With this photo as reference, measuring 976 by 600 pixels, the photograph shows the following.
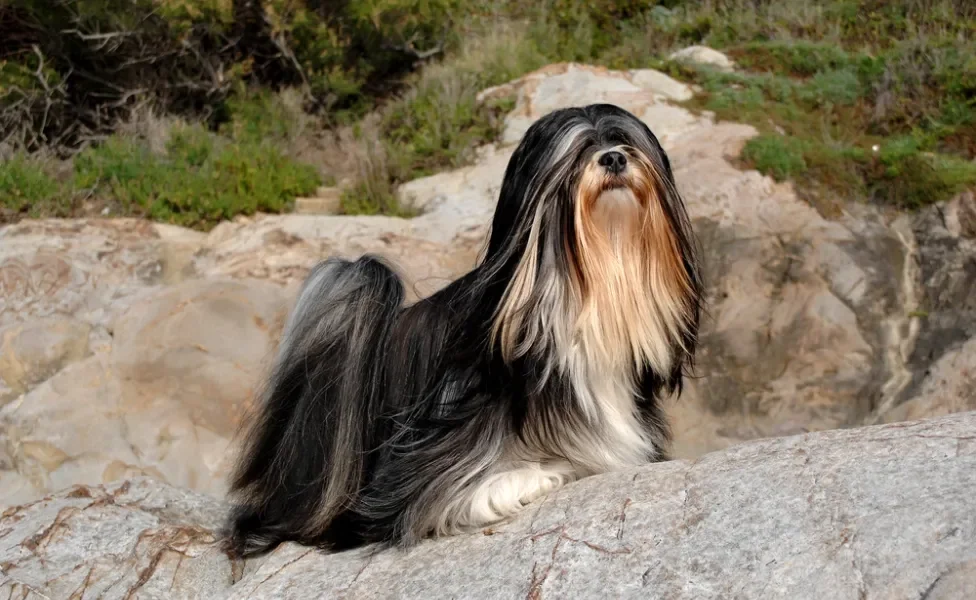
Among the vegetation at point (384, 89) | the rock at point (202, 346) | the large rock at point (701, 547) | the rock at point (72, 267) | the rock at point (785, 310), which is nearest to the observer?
the large rock at point (701, 547)

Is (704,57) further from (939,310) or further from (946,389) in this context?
(946,389)

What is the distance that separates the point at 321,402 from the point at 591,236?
4.21ft

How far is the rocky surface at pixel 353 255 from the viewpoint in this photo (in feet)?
23.3

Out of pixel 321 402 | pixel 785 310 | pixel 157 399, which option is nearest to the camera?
pixel 321 402

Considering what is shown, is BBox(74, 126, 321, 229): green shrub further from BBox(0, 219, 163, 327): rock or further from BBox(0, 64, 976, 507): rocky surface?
BBox(0, 219, 163, 327): rock

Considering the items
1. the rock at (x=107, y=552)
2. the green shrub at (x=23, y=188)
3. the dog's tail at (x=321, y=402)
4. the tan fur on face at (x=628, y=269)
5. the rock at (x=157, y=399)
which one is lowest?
the rock at (x=157, y=399)

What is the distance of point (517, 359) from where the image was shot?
3.63 metres

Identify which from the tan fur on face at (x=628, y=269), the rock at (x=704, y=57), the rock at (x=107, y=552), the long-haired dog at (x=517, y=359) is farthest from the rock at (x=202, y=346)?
the rock at (x=704, y=57)

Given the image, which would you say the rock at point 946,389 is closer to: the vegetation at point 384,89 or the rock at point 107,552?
the vegetation at point 384,89

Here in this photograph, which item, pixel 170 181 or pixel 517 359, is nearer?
pixel 517 359

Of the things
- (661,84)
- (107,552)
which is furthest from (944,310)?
(107,552)

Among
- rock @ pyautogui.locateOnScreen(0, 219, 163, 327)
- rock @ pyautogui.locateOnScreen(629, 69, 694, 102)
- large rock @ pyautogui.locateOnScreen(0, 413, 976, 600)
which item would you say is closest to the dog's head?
large rock @ pyautogui.locateOnScreen(0, 413, 976, 600)

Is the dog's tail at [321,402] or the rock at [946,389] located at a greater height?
the dog's tail at [321,402]

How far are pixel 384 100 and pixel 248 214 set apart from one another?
3.71 meters
